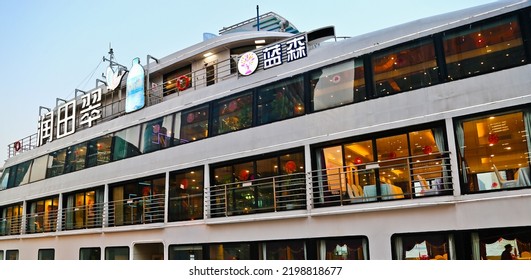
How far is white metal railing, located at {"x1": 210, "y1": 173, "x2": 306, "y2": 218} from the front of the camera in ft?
47.3

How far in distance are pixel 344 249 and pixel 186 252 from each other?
21.1 feet

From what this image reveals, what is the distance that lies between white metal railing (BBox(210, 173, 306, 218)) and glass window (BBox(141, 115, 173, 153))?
3577mm

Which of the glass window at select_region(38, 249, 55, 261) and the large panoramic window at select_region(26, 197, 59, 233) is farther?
the large panoramic window at select_region(26, 197, 59, 233)

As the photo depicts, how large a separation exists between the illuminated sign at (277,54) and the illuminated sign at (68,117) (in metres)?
9.30

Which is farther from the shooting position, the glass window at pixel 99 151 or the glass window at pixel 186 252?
the glass window at pixel 99 151

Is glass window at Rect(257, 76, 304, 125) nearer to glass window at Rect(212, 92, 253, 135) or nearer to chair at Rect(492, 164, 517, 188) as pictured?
glass window at Rect(212, 92, 253, 135)

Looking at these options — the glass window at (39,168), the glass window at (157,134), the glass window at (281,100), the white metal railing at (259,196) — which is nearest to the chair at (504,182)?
the white metal railing at (259,196)

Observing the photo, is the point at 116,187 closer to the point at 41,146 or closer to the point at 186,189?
the point at 186,189

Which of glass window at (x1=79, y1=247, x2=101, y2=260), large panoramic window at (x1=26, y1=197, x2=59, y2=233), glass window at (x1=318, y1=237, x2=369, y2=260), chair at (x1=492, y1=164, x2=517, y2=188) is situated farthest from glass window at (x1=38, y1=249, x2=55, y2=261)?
chair at (x1=492, y1=164, x2=517, y2=188)

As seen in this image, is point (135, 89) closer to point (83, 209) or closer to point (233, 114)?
point (83, 209)

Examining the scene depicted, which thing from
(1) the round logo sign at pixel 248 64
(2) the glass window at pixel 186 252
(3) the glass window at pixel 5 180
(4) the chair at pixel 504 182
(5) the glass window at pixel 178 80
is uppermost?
(5) the glass window at pixel 178 80

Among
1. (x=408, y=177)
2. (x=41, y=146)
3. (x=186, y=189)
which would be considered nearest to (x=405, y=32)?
(x=408, y=177)

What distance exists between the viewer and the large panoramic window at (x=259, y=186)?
1455 centimetres

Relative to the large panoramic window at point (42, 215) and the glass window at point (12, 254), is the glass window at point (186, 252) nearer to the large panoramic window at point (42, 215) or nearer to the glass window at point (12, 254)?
the large panoramic window at point (42, 215)
